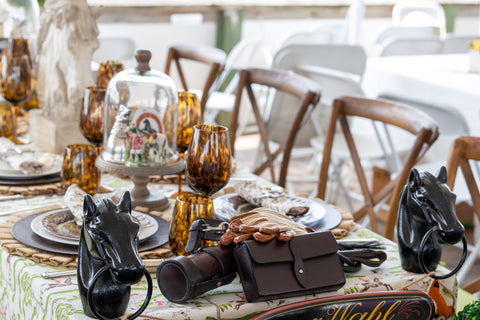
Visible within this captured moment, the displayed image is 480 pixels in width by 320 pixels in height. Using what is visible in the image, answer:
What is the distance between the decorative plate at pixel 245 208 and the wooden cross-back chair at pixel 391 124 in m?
0.29

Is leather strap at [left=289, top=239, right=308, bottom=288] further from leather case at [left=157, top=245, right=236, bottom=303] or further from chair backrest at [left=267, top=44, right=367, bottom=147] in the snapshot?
chair backrest at [left=267, top=44, right=367, bottom=147]

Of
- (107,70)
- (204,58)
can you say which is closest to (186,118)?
(107,70)

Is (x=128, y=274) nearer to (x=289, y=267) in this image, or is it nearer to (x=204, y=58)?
(x=289, y=267)

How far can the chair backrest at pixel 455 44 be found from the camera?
484 centimetres

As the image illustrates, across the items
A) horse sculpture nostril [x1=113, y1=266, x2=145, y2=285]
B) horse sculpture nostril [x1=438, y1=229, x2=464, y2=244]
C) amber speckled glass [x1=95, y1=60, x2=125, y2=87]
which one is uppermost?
amber speckled glass [x1=95, y1=60, x2=125, y2=87]

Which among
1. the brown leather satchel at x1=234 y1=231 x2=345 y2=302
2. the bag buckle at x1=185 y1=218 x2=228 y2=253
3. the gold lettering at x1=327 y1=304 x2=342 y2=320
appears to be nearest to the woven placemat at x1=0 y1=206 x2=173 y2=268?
the bag buckle at x1=185 y1=218 x2=228 y2=253

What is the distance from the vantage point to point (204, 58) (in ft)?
9.53

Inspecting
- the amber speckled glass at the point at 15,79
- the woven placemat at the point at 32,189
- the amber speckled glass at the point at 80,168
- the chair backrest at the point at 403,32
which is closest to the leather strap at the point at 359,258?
the amber speckled glass at the point at 80,168

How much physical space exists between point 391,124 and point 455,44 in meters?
3.38

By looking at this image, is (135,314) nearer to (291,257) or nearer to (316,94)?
(291,257)

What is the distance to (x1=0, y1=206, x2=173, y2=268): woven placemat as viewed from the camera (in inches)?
45.9

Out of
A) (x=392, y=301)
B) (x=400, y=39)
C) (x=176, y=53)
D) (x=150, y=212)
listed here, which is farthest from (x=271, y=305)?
(x=400, y=39)

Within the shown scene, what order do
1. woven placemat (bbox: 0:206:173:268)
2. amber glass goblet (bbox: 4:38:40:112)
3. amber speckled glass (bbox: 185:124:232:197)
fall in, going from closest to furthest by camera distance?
1. woven placemat (bbox: 0:206:173:268)
2. amber speckled glass (bbox: 185:124:232:197)
3. amber glass goblet (bbox: 4:38:40:112)

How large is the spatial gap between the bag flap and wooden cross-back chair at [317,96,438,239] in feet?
2.01
